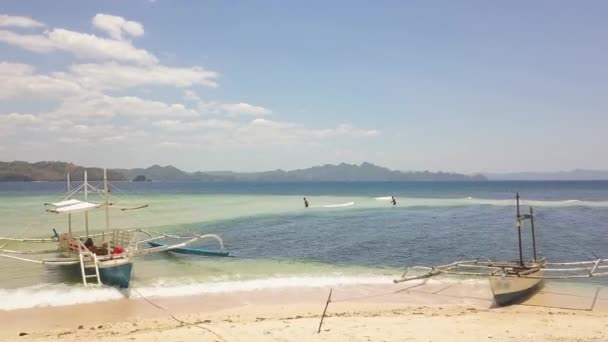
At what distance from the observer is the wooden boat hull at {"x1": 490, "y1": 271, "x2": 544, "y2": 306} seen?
1573 cm

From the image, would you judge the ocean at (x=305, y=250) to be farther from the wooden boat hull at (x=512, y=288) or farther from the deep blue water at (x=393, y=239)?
the wooden boat hull at (x=512, y=288)

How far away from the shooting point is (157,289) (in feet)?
59.7

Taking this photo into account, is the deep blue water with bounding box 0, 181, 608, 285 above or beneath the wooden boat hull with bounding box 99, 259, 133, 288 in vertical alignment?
beneath

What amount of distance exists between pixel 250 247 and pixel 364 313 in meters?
15.5

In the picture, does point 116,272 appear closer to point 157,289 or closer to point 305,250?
point 157,289

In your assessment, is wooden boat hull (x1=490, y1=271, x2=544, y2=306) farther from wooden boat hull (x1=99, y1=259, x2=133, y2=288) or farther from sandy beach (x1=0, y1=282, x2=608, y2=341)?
wooden boat hull (x1=99, y1=259, x2=133, y2=288)

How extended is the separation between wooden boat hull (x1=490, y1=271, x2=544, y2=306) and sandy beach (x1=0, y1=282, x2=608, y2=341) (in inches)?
14.3

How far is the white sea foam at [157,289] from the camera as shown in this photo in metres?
16.6

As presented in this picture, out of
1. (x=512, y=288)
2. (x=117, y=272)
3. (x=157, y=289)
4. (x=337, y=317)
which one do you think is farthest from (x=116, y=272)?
(x=512, y=288)

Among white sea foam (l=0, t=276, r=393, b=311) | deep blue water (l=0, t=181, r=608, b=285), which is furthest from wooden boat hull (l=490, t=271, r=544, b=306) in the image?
deep blue water (l=0, t=181, r=608, b=285)

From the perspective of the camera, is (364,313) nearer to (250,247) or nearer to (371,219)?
(250,247)

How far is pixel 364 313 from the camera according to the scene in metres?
14.7

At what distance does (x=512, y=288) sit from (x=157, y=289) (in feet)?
43.4

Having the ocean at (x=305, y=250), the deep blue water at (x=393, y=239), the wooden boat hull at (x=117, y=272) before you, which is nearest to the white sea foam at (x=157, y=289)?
the ocean at (x=305, y=250)
